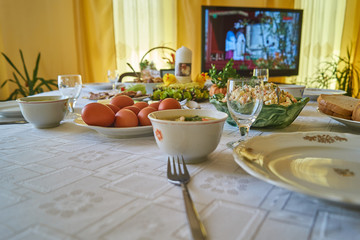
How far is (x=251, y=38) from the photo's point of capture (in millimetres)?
3213

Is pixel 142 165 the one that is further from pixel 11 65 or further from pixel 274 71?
pixel 274 71

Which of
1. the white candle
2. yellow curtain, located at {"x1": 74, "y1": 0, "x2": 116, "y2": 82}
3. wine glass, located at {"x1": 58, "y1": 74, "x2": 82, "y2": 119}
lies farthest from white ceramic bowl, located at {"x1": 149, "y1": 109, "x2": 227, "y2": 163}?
yellow curtain, located at {"x1": 74, "y1": 0, "x2": 116, "y2": 82}

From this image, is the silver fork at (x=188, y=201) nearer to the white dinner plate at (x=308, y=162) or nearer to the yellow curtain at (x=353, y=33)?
the white dinner plate at (x=308, y=162)

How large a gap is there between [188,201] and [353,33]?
14.8ft

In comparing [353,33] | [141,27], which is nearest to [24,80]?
[141,27]

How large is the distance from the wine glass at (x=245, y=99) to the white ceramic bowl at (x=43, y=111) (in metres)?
0.54

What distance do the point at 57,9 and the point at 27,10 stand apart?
32cm

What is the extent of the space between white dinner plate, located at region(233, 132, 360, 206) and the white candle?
47.7 inches

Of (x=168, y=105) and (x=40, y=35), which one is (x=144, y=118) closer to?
(x=168, y=105)

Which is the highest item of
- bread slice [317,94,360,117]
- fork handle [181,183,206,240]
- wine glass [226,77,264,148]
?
wine glass [226,77,264,148]

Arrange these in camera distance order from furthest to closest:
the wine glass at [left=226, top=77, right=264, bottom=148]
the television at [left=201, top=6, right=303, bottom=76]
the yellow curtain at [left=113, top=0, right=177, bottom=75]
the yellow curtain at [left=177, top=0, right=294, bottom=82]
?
1. the yellow curtain at [left=177, top=0, right=294, bottom=82]
2. the yellow curtain at [left=113, top=0, right=177, bottom=75]
3. the television at [left=201, top=6, right=303, bottom=76]
4. the wine glass at [left=226, top=77, right=264, bottom=148]

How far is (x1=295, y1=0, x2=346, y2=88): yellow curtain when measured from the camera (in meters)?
3.90

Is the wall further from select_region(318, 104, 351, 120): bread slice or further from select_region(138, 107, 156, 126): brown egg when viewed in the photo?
select_region(318, 104, 351, 120): bread slice

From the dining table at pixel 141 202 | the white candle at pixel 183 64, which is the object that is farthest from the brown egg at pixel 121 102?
the white candle at pixel 183 64
